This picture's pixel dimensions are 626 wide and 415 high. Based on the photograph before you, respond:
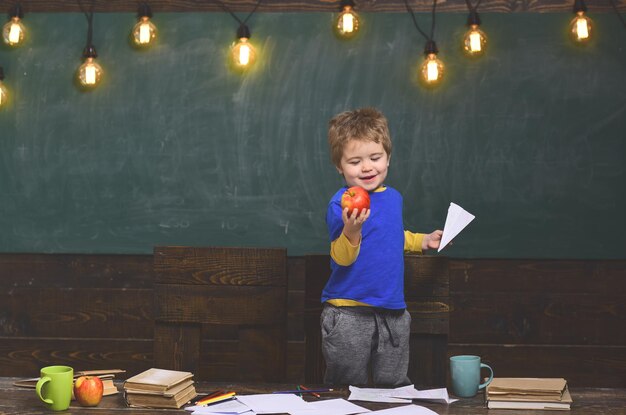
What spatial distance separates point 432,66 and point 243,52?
842mm

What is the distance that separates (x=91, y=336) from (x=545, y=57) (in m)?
2.43

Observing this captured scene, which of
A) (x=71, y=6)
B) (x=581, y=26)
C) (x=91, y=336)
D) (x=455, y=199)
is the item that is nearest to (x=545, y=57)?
(x=581, y=26)

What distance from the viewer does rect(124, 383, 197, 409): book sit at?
67.9 inches

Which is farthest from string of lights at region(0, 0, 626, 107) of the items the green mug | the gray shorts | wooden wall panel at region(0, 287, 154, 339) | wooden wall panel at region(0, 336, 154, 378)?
the green mug

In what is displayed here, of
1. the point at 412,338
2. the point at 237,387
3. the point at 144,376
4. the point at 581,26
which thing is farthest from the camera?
the point at 581,26

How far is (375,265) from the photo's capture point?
2.28m

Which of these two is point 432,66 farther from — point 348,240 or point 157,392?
point 157,392

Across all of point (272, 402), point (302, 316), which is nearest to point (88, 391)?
point (272, 402)

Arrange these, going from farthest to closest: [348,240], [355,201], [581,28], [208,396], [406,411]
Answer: [581,28], [348,240], [355,201], [208,396], [406,411]

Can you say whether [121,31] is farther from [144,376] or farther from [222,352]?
[144,376]

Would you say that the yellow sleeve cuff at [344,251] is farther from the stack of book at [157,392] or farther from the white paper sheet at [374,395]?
the stack of book at [157,392]

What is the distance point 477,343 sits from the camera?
364 centimetres

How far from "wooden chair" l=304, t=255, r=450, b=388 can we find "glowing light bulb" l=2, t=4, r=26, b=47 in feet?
6.61

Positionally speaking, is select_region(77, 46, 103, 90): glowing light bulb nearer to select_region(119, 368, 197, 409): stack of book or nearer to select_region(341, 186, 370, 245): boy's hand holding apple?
select_region(341, 186, 370, 245): boy's hand holding apple
